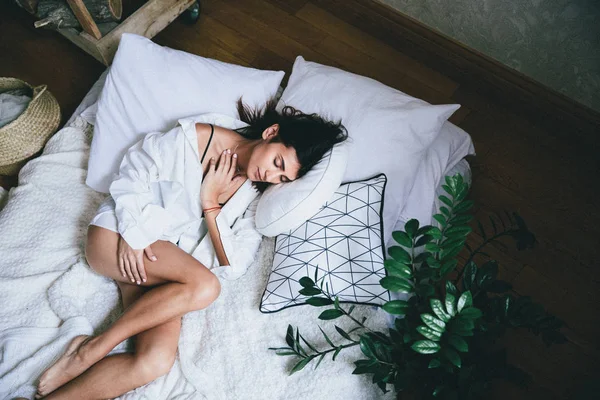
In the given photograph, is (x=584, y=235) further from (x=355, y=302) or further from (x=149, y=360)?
(x=149, y=360)

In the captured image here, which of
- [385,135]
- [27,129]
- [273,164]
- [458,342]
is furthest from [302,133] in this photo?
[27,129]

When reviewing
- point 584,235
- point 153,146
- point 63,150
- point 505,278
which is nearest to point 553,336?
point 505,278

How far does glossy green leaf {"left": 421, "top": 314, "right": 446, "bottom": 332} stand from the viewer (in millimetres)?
810

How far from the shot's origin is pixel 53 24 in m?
1.70

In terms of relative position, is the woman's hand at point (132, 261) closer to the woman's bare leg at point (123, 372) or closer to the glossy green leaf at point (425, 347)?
the woman's bare leg at point (123, 372)

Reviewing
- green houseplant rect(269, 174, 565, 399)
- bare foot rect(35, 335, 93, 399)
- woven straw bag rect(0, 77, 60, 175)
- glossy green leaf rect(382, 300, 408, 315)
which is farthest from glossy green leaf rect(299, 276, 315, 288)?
woven straw bag rect(0, 77, 60, 175)

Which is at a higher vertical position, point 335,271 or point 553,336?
point 553,336

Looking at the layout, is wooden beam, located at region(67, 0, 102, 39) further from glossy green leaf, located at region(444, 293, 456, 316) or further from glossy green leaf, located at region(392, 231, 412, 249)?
glossy green leaf, located at region(444, 293, 456, 316)

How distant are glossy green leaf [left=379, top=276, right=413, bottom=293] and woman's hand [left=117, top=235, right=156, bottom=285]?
0.66 m

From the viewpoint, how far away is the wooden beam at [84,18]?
1.58 metres

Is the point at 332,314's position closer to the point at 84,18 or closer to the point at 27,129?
the point at 27,129

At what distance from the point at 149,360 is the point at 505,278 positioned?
114cm

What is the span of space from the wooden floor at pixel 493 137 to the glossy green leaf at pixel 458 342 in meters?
0.65

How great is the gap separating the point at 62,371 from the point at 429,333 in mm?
913
